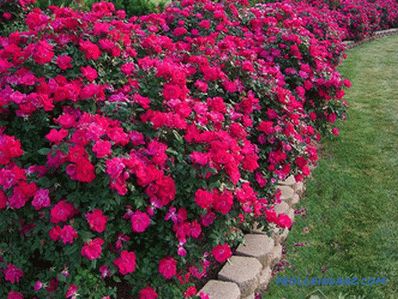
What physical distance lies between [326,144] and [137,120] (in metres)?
3.09

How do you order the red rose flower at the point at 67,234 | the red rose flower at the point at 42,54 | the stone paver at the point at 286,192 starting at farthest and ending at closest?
the stone paver at the point at 286,192 → the red rose flower at the point at 42,54 → the red rose flower at the point at 67,234

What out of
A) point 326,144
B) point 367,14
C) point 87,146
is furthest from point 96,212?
point 367,14

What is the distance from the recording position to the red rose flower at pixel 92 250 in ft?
7.20

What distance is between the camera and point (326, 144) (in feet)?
17.6

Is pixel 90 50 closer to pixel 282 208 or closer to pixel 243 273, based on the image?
pixel 243 273

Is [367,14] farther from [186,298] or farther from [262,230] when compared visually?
[186,298]

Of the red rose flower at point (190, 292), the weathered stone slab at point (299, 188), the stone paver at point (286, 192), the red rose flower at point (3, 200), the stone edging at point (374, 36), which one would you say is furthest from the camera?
the stone edging at point (374, 36)

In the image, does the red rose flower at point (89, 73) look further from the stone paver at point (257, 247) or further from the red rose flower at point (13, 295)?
the stone paver at point (257, 247)

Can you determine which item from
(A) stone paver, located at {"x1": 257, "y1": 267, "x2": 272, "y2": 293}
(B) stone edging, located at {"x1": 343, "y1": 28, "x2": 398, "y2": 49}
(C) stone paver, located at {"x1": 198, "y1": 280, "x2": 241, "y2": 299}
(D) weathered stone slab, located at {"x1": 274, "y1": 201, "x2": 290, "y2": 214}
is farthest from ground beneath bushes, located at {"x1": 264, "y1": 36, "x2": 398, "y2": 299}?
(B) stone edging, located at {"x1": 343, "y1": 28, "x2": 398, "y2": 49}

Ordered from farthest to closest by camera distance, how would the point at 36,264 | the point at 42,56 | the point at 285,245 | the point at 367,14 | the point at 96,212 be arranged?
the point at 367,14 < the point at 285,245 < the point at 42,56 < the point at 36,264 < the point at 96,212

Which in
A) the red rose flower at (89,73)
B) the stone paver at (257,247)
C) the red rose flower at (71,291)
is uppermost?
the red rose flower at (89,73)

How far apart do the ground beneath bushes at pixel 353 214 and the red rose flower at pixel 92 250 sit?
3.72 ft

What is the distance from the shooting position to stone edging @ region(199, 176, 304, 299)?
2.87m

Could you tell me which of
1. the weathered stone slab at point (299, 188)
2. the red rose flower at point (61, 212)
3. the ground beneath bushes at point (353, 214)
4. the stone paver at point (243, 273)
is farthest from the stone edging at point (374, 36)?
the red rose flower at point (61, 212)
